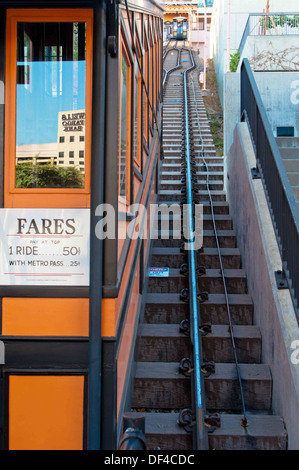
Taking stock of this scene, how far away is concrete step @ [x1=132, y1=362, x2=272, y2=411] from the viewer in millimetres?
4074

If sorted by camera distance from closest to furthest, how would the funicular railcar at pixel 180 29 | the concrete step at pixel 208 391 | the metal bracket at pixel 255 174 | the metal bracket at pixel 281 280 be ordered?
the metal bracket at pixel 281 280, the concrete step at pixel 208 391, the metal bracket at pixel 255 174, the funicular railcar at pixel 180 29

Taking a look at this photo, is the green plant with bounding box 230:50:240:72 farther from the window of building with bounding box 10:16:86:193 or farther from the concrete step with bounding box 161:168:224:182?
the window of building with bounding box 10:16:86:193

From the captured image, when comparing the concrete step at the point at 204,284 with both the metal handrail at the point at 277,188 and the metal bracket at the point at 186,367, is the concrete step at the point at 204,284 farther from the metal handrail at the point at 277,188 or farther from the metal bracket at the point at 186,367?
the metal bracket at the point at 186,367

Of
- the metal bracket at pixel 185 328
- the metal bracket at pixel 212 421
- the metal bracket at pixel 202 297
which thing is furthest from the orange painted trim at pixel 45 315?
the metal bracket at pixel 202 297

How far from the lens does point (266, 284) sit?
4.39m

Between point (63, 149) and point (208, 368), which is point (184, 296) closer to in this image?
point (208, 368)

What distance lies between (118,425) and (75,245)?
4.22 feet

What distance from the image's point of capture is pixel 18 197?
2.87 meters

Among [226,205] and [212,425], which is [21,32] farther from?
[226,205]

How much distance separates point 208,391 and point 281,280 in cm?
119

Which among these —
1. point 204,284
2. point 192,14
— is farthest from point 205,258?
point 192,14

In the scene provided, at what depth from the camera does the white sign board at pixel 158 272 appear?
563cm

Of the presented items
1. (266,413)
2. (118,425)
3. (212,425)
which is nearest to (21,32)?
(118,425)

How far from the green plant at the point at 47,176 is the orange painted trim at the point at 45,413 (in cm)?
118
